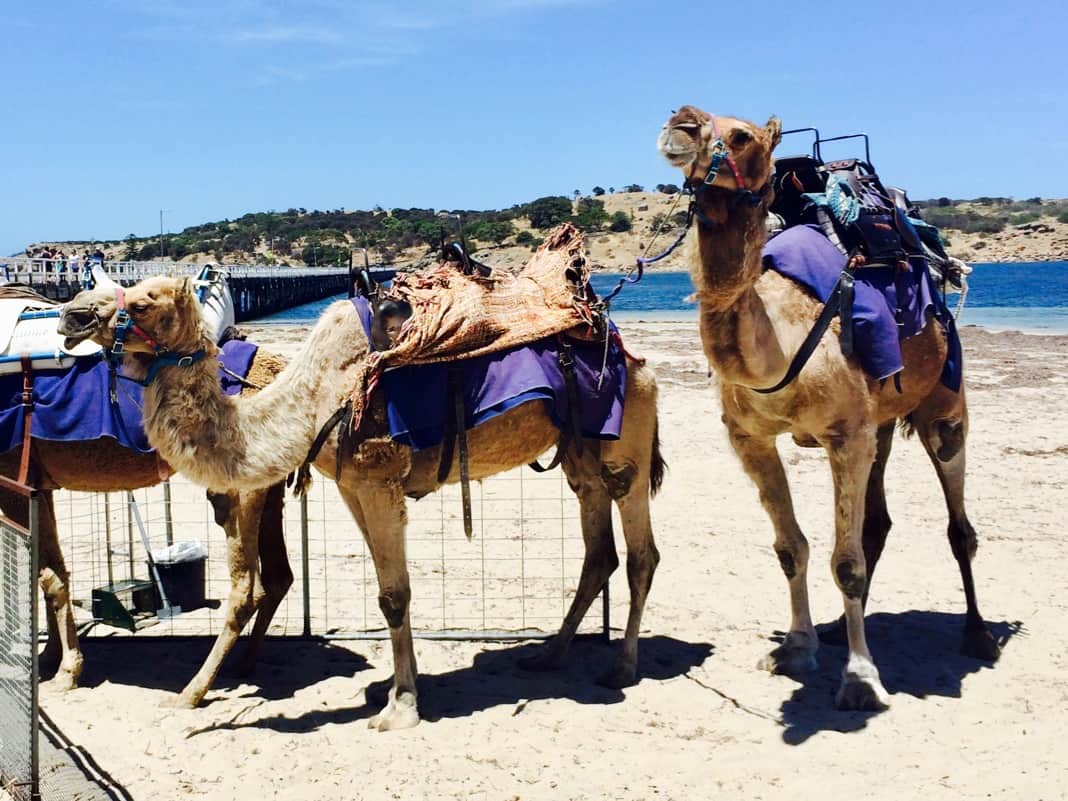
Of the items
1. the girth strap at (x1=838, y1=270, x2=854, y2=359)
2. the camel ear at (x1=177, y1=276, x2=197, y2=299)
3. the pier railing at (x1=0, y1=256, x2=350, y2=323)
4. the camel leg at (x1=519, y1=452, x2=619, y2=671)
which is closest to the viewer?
the camel ear at (x1=177, y1=276, x2=197, y2=299)

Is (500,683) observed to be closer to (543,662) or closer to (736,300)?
(543,662)

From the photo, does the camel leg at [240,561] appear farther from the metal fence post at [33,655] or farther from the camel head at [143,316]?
the metal fence post at [33,655]

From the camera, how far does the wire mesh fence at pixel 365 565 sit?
23.6 ft

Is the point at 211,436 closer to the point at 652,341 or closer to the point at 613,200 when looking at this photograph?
the point at 652,341

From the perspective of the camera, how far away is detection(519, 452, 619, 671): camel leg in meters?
6.48

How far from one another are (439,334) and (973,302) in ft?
182

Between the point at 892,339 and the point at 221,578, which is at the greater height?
the point at 892,339

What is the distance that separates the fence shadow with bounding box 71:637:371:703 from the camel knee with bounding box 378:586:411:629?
97 centimetres

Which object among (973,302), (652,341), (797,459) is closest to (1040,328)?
(652,341)

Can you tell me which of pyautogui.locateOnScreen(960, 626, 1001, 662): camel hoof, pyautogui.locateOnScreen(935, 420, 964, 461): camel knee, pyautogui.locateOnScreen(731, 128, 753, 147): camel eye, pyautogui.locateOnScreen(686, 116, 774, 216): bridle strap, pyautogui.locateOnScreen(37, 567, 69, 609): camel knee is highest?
pyautogui.locateOnScreen(731, 128, 753, 147): camel eye

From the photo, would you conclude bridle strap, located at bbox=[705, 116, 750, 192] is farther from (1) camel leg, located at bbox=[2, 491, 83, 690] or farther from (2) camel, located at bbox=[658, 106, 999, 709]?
(1) camel leg, located at bbox=[2, 491, 83, 690]

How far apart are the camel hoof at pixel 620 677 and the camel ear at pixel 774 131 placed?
3.14 m

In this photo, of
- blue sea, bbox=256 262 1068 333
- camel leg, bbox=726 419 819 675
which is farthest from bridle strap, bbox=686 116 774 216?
blue sea, bbox=256 262 1068 333

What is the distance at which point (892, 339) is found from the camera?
18.6 ft
